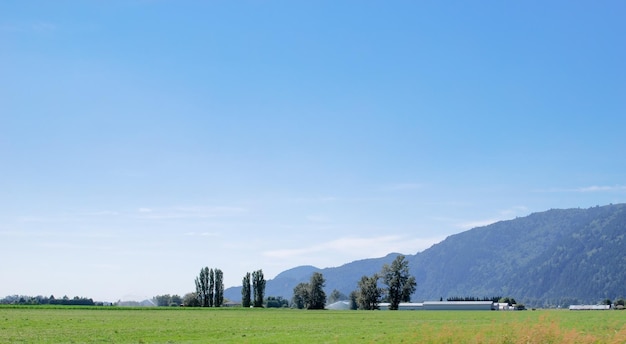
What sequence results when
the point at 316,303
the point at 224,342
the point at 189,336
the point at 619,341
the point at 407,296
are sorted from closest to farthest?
the point at 619,341
the point at 224,342
the point at 189,336
the point at 407,296
the point at 316,303

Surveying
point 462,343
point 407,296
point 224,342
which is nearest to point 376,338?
point 224,342

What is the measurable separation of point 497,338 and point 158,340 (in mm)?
20424

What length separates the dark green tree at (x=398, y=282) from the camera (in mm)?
180125

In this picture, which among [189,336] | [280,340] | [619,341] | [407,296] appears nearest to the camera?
[619,341]

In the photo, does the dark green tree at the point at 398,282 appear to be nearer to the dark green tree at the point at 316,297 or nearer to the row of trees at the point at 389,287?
the row of trees at the point at 389,287

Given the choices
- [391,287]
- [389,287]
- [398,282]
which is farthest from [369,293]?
[398,282]

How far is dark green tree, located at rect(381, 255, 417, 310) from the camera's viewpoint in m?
180

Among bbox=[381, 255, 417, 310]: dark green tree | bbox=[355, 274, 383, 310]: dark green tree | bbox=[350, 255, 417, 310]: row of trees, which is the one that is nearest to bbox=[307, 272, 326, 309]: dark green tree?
bbox=[355, 274, 383, 310]: dark green tree

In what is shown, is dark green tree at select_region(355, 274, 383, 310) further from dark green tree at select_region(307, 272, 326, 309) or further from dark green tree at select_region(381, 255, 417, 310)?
dark green tree at select_region(307, 272, 326, 309)

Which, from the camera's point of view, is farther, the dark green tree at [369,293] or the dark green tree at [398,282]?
the dark green tree at [369,293]

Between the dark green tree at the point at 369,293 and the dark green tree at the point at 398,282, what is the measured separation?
4289mm

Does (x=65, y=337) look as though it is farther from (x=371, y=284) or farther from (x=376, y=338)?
(x=371, y=284)

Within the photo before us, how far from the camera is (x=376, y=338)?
3881 cm

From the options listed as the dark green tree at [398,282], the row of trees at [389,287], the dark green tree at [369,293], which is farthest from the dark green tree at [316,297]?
the dark green tree at [398,282]
